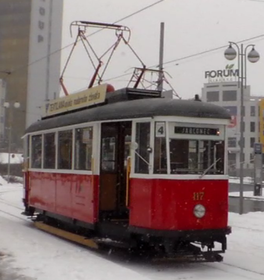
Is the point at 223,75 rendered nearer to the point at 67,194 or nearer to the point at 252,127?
the point at 252,127

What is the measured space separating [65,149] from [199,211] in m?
4.09

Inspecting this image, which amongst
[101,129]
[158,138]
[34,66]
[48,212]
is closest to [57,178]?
[48,212]

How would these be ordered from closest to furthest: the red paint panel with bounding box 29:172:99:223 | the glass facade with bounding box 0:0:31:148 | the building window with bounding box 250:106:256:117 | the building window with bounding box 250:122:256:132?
the red paint panel with bounding box 29:172:99:223, the building window with bounding box 250:106:256:117, the building window with bounding box 250:122:256:132, the glass facade with bounding box 0:0:31:148

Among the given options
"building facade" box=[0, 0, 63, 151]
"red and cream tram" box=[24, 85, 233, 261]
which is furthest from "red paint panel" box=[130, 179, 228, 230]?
"building facade" box=[0, 0, 63, 151]

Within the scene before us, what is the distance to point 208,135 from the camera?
9.97 metres

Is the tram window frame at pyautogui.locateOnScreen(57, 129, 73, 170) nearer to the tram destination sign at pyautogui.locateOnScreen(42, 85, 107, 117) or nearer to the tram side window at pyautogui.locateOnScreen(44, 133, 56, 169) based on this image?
the tram side window at pyautogui.locateOnScreen(44, 133, 56, 169)

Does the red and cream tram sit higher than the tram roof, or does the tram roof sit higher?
the tram roof

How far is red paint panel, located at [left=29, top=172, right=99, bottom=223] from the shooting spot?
11.1 m

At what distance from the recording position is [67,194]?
40.6 ft

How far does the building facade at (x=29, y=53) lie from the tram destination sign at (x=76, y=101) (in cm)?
7069

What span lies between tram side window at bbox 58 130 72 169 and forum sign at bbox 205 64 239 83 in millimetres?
80256

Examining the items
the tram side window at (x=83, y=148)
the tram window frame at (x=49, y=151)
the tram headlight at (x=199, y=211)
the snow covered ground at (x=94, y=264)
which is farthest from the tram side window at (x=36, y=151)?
the tram headlight at (x=199, y=211)

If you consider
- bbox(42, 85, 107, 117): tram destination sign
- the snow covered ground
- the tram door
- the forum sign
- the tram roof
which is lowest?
the snow covered ground

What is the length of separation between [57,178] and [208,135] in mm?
4373
